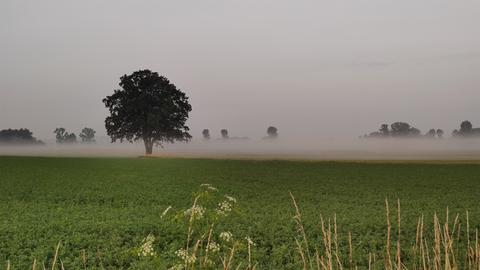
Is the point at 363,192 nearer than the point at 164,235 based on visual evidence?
No

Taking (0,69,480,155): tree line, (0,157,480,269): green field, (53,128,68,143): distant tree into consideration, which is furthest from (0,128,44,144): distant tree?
(0,157,480,269): green field

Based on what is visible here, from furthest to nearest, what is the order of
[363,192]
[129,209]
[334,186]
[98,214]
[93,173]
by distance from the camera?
[93,173], [334,186], [363,192], [129,209], [98,214]

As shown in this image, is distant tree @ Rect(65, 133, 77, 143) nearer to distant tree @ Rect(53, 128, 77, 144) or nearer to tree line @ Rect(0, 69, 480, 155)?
distant tree @ Rect(53, 128, 77, 144)

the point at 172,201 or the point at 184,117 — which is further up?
the point at 184,117

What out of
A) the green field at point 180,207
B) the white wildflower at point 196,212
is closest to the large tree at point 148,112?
the green field at point 180,207

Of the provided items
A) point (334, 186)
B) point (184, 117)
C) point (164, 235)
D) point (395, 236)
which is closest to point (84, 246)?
point (164, 235)

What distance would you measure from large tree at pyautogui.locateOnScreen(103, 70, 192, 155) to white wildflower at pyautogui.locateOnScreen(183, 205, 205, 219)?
71.4 m

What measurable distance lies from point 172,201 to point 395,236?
1299 centimetres

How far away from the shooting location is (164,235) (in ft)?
55.0

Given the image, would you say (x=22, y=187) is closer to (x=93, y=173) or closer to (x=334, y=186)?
(x=93, y=173)

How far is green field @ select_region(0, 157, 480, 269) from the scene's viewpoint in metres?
14.5

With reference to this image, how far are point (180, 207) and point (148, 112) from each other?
54.5 m

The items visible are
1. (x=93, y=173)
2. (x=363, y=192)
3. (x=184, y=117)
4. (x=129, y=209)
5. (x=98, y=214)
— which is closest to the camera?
(x=98, y=214)

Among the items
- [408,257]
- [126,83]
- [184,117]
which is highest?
[126,83]
